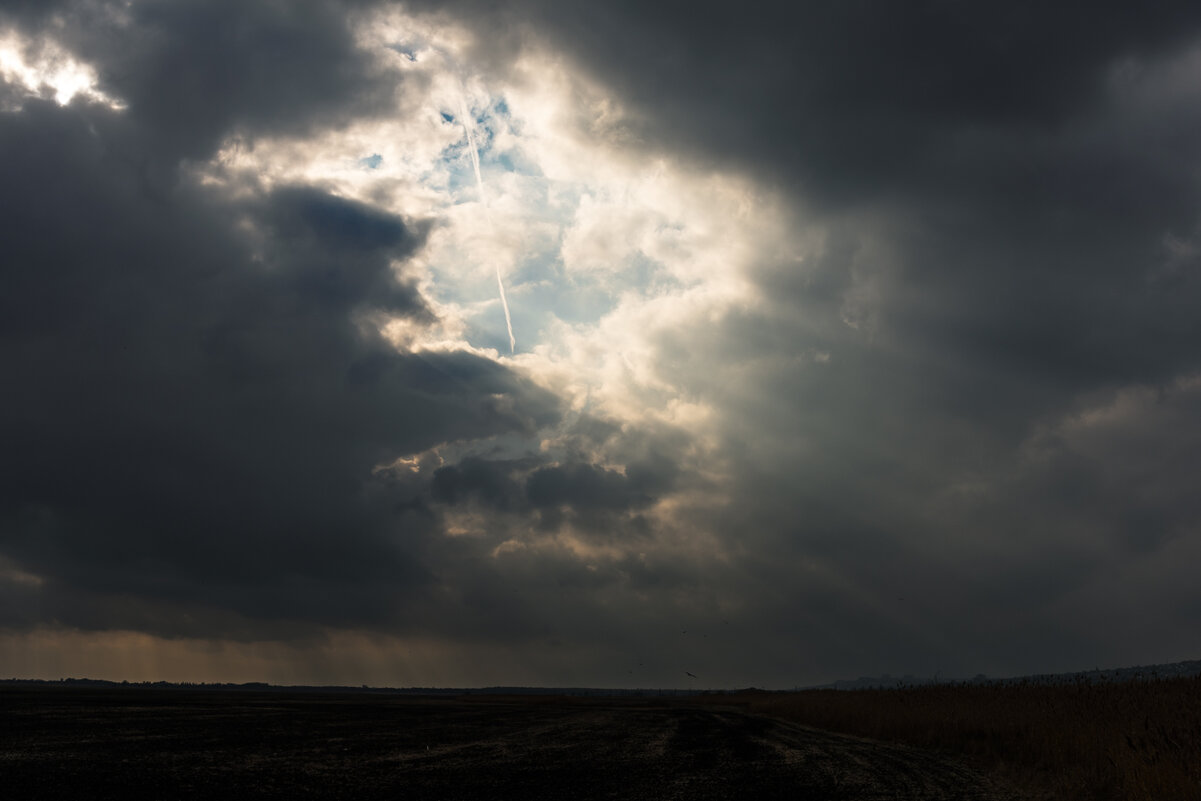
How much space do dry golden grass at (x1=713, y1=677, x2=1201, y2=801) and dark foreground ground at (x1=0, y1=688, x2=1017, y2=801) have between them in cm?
189

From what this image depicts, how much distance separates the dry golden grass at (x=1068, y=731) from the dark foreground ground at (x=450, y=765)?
74.5 inches

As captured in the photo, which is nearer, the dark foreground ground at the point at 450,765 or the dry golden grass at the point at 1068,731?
the dark foreground ground at the point at 450,765

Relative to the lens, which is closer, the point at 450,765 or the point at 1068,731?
the point at 450,765

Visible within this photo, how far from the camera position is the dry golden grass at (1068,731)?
15508 mm

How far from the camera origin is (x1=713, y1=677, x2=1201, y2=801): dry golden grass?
1551cm

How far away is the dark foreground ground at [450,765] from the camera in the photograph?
15.1 metres

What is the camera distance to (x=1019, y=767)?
20688 mm

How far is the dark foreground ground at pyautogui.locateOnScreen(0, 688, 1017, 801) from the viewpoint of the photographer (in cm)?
1510

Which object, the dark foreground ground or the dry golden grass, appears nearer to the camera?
the dark foreground ground

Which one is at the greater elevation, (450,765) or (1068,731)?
(1068,731)

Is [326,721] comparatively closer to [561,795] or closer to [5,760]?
[5,760]

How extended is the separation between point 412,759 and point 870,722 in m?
23.1

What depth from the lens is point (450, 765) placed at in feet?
64.2

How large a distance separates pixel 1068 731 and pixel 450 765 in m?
18.3
